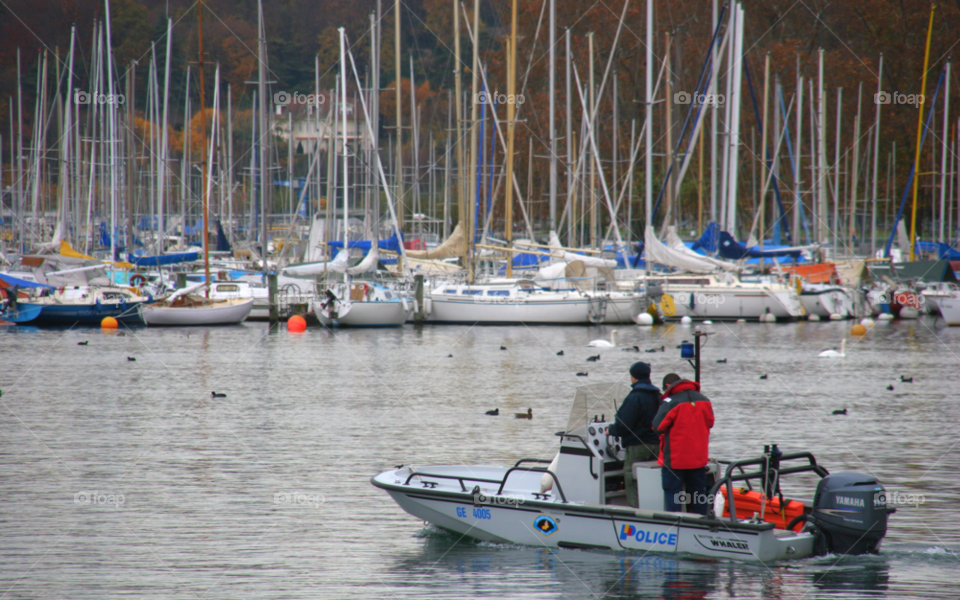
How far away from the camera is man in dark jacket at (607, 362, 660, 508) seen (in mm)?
11555

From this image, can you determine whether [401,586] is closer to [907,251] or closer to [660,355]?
[660,355]

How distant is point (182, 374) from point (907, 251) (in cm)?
4046

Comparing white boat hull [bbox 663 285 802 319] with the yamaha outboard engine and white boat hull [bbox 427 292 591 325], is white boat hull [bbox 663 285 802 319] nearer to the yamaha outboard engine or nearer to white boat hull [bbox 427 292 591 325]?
white boat hull [bbox 427 292 591 325]

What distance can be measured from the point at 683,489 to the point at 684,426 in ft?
2.61

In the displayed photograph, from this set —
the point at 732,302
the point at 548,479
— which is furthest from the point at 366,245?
the point at 548,479

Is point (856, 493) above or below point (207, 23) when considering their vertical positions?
below

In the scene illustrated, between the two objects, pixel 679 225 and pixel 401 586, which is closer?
pixel 401 586

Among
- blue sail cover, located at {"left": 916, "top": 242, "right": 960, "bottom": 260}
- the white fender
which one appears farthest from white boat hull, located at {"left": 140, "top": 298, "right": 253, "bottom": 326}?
blue sail cover, located at {"left": 916, "top": 242, "right": 960, "bottom": 260}

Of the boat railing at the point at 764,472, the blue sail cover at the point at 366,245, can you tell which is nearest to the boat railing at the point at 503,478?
the boat railing at the point at 764,472

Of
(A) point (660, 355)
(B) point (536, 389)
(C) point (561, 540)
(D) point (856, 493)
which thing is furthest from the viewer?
(A) point (660, 355)

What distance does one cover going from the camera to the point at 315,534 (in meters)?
13.6

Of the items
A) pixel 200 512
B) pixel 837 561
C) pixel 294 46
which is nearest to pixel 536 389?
pixel 200 512

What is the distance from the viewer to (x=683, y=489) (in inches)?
453

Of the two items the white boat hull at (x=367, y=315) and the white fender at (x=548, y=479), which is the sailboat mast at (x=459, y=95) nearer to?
the white boat hull at (x=367, y=315)
